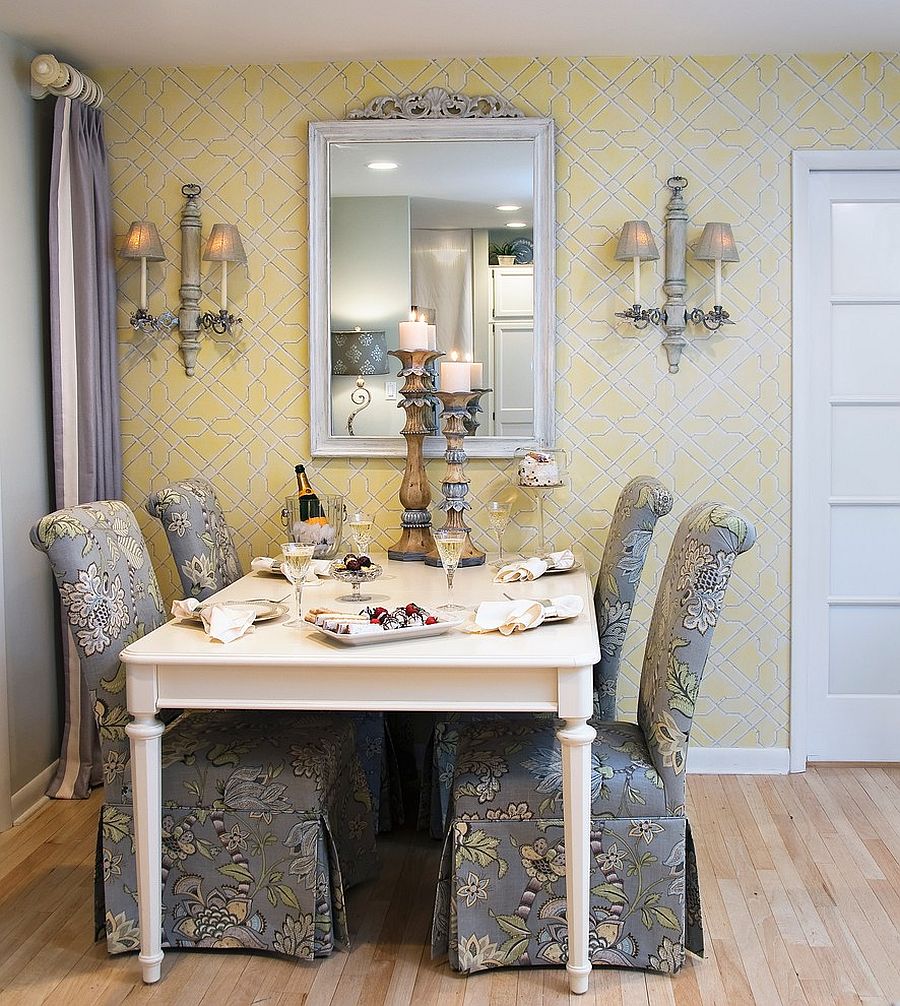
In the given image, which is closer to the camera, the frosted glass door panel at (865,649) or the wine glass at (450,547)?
the wine glass at (450,547)

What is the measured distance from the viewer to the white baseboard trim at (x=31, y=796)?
339 cm

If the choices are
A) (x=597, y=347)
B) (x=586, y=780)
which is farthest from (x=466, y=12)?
(x=586, y=780)

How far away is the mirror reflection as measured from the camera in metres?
3.68

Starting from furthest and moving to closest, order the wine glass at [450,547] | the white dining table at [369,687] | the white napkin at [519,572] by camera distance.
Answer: the white napkin at [519,572], the wine glass at [450,547], the white dining table at [369,687]

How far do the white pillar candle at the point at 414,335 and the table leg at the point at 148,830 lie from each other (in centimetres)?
160

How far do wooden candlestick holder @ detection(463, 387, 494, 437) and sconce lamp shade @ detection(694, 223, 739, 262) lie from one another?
0.82 m

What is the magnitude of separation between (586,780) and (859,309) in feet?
7.25

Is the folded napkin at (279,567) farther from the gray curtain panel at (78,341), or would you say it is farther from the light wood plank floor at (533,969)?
the light wood plank floor at (533,969)

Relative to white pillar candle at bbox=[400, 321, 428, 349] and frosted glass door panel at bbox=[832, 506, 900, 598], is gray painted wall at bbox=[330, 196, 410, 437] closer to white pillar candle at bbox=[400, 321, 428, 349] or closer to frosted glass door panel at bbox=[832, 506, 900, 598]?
white pillar candle at bbox=[400, 321, 428, 349]

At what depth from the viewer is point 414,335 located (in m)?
3.53

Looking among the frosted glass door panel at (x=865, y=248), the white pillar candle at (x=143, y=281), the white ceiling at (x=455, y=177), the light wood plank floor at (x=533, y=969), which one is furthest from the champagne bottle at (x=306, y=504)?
the frosted glass door panel at (x=865, y=248)

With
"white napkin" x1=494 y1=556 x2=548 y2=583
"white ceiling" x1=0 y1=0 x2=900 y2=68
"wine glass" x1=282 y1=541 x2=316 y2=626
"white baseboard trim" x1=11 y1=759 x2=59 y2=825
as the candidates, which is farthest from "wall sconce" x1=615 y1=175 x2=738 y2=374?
"white baseboard trim" x1=11 y1=759 x2=59 y2=825

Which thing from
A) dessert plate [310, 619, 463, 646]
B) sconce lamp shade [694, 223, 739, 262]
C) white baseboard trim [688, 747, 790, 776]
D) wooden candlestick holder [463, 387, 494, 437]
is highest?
sconce lamp shade [694, 223, 739, 262]

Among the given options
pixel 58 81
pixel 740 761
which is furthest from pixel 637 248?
pixel 58 81
